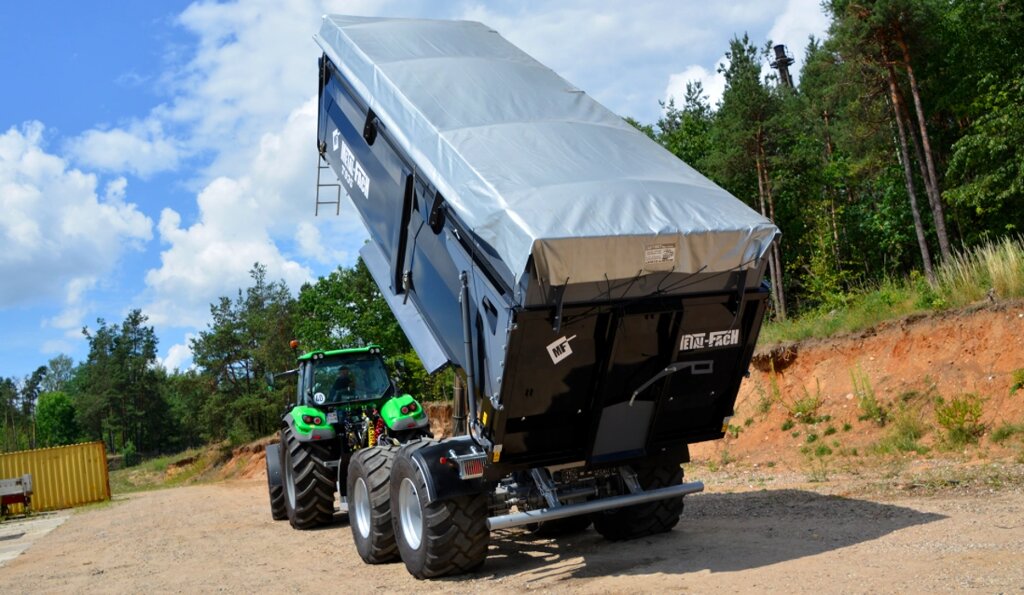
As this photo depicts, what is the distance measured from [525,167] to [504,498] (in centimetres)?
270

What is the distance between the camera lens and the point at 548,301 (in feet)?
20.0

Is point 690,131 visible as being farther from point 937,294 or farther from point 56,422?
point 56,422

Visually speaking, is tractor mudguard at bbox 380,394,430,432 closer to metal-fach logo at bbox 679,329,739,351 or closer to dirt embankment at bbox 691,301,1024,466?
metal-fach logo at bbox 679,329,739,351

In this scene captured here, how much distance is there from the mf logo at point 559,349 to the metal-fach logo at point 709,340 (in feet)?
3.29

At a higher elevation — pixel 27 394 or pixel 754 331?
pixel 27 394

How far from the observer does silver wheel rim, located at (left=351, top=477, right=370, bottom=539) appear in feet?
26.3

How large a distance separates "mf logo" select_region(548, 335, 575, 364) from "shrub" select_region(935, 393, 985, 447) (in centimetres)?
807

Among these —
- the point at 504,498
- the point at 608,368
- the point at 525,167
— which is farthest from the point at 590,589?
the point at 525,167

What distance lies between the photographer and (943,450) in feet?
38.8

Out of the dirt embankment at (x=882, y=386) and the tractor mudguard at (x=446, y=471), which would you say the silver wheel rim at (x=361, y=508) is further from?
the dirt embankment at (x=882, y=386)

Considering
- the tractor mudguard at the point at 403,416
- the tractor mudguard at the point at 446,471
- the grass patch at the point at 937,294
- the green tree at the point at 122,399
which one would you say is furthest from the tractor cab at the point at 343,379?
the green tree at the point at 122,399

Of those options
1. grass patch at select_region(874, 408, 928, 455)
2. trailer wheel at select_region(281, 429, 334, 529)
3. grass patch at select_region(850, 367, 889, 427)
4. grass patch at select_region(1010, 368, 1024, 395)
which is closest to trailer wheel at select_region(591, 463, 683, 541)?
trailer wheel at select_region(281, 429, 334, 529)

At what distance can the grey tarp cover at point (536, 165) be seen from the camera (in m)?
6.05

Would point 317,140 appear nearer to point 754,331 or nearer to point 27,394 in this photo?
point 754,331
